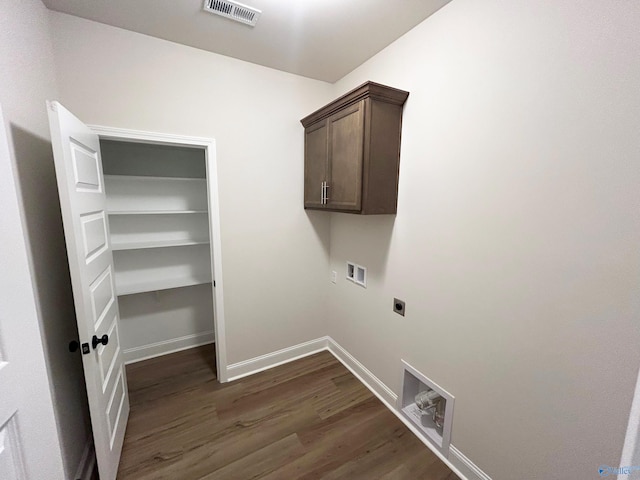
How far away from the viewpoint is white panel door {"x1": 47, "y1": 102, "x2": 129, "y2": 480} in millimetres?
1117

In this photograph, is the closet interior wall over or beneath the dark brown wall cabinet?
beneath

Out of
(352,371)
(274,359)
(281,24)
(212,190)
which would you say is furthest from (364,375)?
(281,24)

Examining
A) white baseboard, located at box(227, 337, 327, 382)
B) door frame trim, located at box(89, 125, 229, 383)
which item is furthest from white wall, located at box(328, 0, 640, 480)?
door frame trim, located at box(89, 125, 229, 383)

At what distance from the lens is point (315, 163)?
86.5 inches

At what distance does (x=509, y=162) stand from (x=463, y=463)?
1735 mm

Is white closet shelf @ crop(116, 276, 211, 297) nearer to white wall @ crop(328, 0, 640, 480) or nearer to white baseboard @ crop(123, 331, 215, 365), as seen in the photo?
white baseboard @ crop(123, 331, 215, 365)

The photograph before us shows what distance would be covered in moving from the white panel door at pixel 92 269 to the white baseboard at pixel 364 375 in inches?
70.8

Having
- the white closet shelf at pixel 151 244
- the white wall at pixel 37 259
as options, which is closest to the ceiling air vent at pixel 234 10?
the white wall at pixel 37 259

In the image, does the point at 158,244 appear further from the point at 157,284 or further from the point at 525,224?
the point at 525,224

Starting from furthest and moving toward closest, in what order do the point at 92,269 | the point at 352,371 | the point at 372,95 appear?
the point at 352,371 < the point at 372,95 < the point at 92,269

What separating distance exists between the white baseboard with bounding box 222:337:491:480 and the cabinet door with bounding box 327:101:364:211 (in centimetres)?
153

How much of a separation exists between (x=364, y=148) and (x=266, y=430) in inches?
82.4

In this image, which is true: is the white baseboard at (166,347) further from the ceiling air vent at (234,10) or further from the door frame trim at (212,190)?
the ceiling air vent at (234,10)

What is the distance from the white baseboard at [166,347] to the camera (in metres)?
2.59
